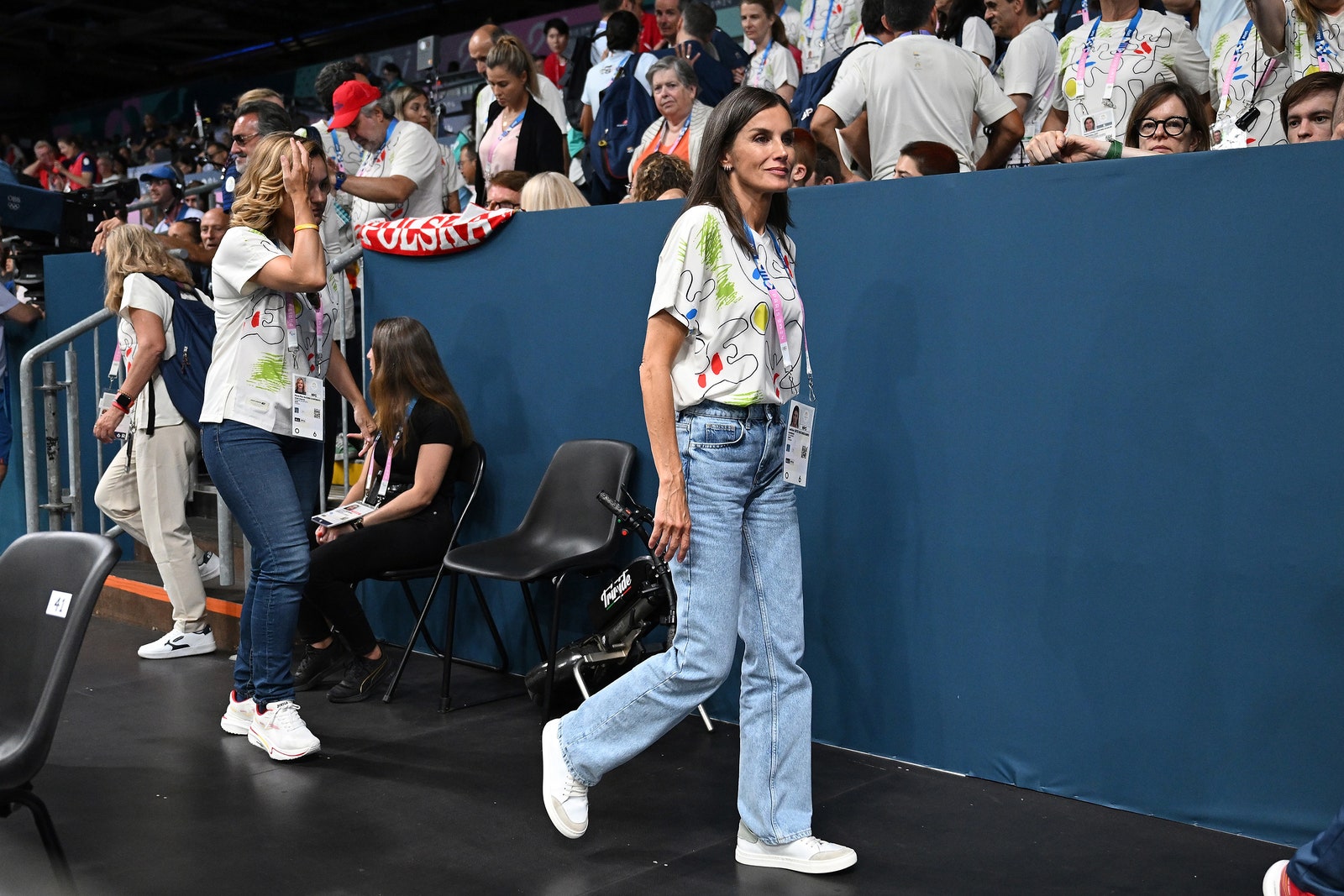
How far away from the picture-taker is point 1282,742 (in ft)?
9.03

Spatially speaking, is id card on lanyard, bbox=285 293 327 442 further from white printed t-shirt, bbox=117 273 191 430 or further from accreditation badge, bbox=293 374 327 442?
white printed t-shirt, bbox=117 273 191 430

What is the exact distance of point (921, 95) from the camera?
417cm

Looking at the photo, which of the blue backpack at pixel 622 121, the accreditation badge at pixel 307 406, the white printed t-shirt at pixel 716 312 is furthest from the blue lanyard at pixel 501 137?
the white printed t-shirt at pixel 716 312

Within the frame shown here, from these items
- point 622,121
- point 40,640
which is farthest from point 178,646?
point 622,121

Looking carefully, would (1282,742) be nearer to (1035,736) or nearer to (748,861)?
(1035,736)

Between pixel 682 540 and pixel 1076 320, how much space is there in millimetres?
1222

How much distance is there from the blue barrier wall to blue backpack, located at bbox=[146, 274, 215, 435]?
2.26 meters

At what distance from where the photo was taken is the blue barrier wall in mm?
2715

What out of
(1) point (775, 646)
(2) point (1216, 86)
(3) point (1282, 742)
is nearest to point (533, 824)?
(1) point (775, 646)

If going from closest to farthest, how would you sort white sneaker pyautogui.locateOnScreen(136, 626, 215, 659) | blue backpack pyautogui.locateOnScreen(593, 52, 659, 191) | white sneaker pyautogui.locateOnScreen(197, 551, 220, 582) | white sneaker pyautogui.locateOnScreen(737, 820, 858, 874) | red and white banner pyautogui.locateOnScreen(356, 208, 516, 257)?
1. white sneaker pyautogui.locateOnScreen(737, 820, 858, 874)
2. red and white banner pyautogui.locateOnScreen(356, 208, 516, 257)
3. white sneaker pyautogui.locateOnScreen(136, 626, 215, 659)
4. white sneaker pyautogui.locateOnScreen(197, 551, 220, 582)
5. blue backpack pyautogui.locateOnScreen(593, 52, 659, 191)

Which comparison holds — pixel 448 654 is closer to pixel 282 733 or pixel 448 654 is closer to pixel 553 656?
pixel 553 656

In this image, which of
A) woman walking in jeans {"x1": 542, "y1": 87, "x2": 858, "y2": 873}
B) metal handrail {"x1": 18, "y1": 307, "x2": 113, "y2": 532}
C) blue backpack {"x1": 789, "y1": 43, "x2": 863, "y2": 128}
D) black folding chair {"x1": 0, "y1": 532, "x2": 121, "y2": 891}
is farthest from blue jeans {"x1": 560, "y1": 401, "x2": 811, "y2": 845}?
metal handrail {"x1": 18, "y1": 307, "x2": 113, "y2": 532}

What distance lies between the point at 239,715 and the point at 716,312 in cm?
219

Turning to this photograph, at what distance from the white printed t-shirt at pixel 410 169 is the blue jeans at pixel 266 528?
6.95ft
